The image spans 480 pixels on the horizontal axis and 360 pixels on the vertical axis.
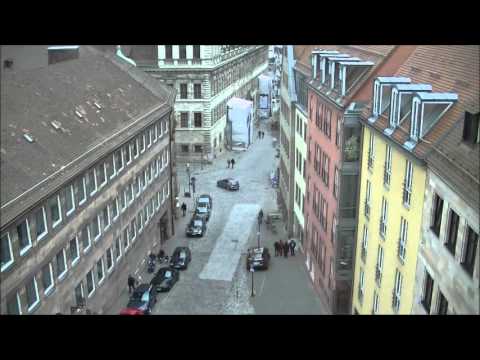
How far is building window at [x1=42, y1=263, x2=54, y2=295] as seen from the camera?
23453 mm

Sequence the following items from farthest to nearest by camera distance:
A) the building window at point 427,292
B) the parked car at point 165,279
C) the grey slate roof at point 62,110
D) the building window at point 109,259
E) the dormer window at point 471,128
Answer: the parked car at point 165,279 < the building window at point 109,259 < the grey slate roof at point 62,110 < the building window at point 427,292 < the dormer window at point 471,128

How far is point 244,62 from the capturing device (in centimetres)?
8925

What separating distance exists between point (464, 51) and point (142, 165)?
2369cm

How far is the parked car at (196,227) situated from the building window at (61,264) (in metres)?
19.9

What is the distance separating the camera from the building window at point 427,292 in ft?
59.2

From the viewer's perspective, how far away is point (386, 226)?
2327 cm

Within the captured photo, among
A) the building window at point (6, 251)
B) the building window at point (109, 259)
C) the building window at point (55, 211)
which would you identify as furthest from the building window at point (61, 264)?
the building window at point (109, 259)

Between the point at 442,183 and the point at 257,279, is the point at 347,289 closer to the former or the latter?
the point at 257,279

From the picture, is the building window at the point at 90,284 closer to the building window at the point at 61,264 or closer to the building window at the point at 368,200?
the building window at the point at 61,264

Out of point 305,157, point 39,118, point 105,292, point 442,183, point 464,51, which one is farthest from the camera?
point 305,157

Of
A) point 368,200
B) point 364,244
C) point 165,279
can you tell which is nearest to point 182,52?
point 165,279

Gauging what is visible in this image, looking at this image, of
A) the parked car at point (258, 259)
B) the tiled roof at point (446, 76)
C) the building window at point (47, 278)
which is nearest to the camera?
the tiled roof at point (446, 76)

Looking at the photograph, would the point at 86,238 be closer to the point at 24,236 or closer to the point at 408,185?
the point at 24,236
